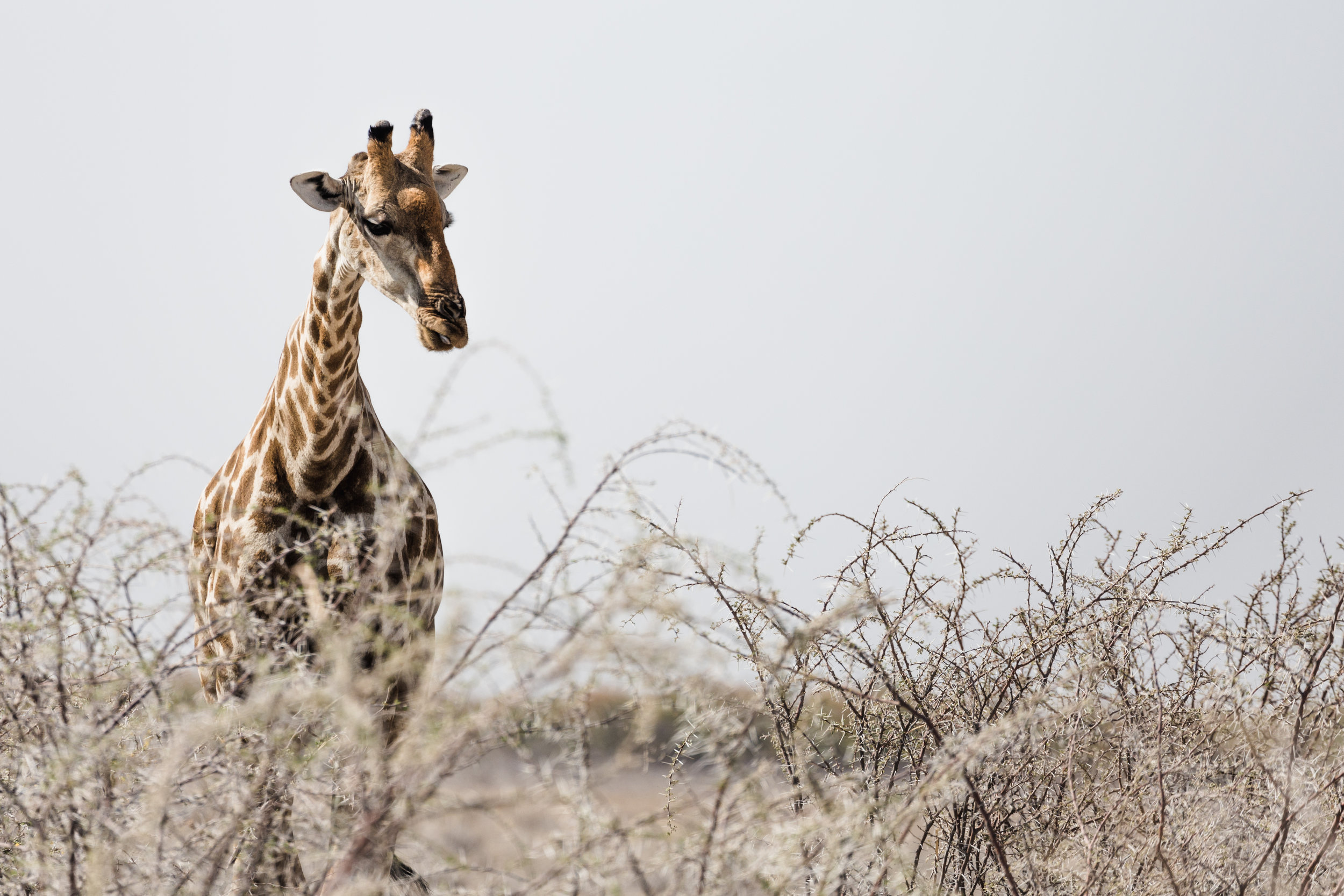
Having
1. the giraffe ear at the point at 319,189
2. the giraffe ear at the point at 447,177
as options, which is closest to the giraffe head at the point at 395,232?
the giraffe ear at the point at 319,189

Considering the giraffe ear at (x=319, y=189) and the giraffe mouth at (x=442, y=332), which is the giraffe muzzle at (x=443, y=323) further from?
the giraffe ear at (x=319, y=189)

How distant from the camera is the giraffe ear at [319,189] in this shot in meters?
3.43

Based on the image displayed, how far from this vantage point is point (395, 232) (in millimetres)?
3346

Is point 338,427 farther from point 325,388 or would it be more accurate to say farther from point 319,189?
point 319,189

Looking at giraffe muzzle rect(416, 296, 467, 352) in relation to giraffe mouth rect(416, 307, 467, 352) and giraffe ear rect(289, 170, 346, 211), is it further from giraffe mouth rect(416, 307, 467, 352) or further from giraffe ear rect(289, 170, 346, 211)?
giraffe ear rect(289, 170, 346, 211)

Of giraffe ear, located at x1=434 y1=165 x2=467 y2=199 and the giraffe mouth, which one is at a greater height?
giraffe ear, located at x1=434 y1=165 x2=467 y2=199

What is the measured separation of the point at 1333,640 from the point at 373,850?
2.10 m

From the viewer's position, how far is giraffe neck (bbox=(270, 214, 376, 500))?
11.0ft

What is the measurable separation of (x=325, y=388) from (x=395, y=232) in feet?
1.65

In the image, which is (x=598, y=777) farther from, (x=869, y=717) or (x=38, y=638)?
(x=869, y=717)

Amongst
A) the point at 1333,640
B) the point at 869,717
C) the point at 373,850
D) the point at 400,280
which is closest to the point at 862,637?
the point at 869,717

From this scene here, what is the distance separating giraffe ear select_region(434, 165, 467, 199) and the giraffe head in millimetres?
535

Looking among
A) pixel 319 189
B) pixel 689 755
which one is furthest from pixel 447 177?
pixel 689 755

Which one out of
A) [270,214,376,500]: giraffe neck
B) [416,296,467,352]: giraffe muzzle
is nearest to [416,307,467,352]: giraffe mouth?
[416,296,467,352]: giraffe muzzle
